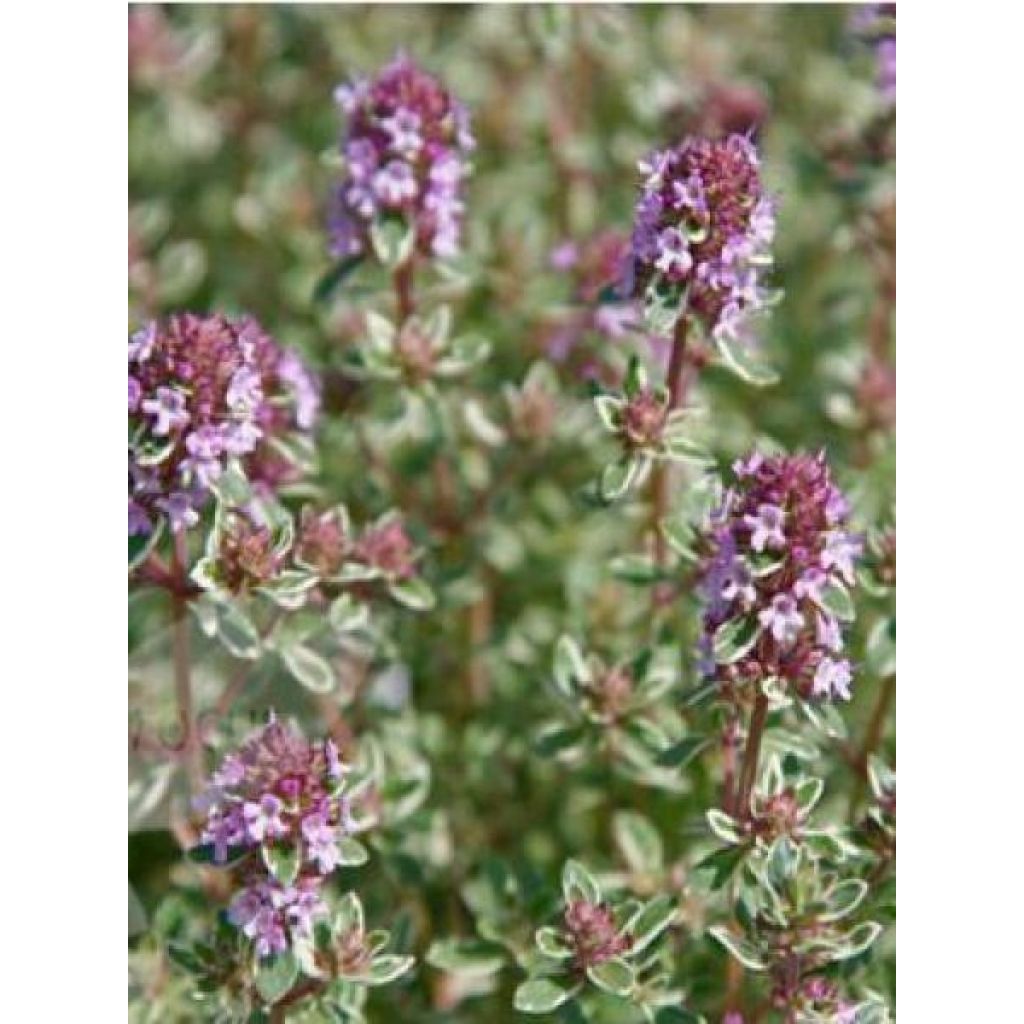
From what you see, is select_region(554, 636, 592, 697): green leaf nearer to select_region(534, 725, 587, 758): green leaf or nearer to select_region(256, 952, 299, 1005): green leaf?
select_region(534, 725, 587, 758): green leaf

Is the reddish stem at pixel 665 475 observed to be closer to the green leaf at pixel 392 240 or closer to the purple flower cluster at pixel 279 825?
the green leaf at pixel 392 240

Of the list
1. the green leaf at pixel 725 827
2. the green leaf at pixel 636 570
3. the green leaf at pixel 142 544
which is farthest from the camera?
the green leaf at pixel 636 570

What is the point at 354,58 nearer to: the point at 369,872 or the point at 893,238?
the point at 893,238

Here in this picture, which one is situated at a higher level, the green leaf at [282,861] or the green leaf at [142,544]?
the green leaf at [142,544]

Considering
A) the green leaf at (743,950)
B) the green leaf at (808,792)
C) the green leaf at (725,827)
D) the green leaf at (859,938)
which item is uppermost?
the green leaf at (808,792)

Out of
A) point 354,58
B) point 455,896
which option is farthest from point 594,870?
point 354,58

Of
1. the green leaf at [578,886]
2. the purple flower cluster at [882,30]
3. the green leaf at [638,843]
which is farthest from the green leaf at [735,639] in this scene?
the purple flower cluster at [882,30]

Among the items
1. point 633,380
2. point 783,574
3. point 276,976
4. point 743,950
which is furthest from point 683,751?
point 276,976
